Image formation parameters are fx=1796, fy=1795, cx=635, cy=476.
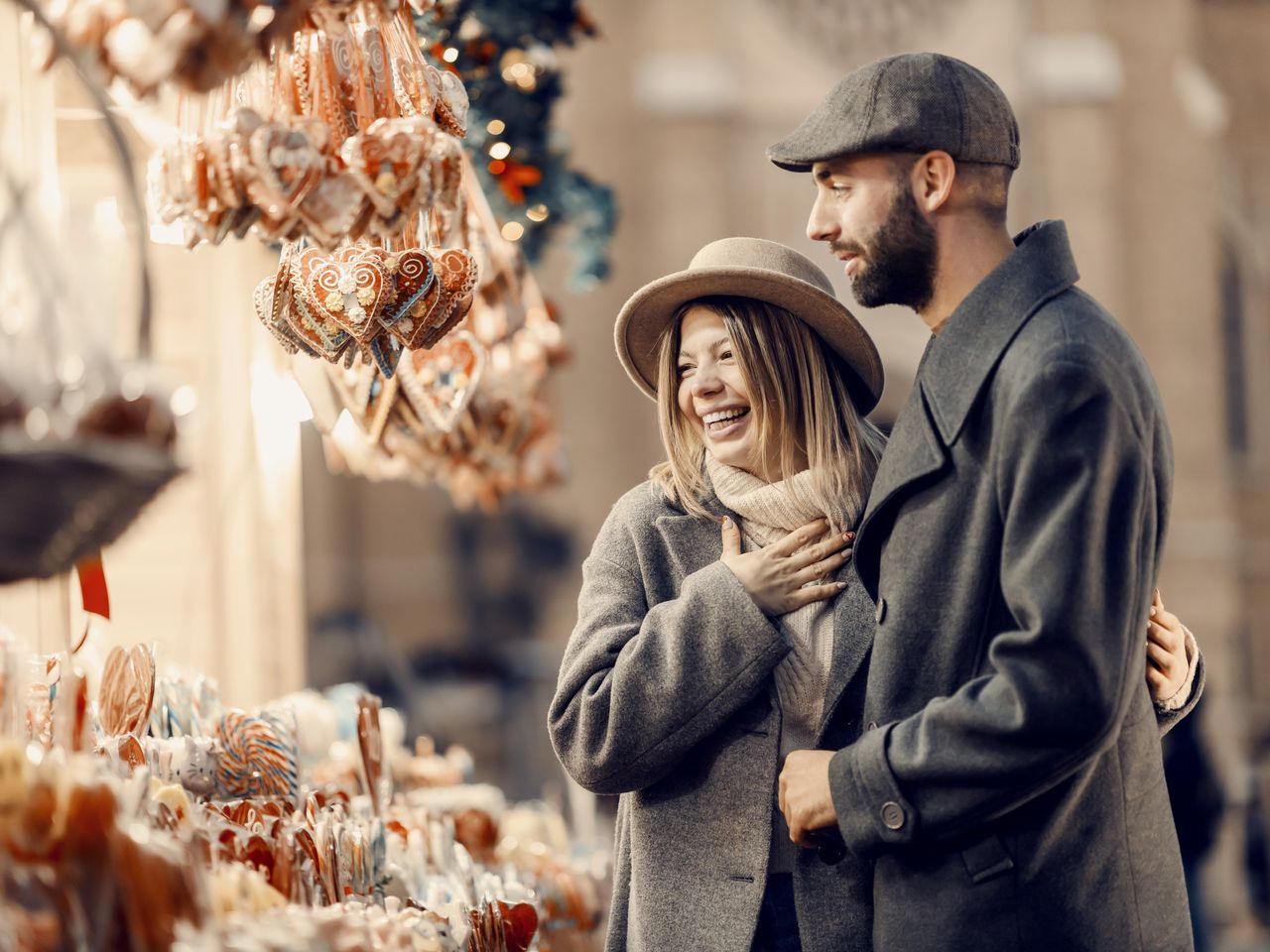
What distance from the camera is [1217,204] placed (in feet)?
59.1

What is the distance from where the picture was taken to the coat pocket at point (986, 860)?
7.58 ft

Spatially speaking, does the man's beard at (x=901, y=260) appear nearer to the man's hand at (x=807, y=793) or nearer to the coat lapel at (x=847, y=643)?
the coat lapel at (x=847, y=643)

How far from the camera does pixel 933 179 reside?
8.07 ft

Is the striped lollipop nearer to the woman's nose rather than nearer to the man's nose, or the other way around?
the woman's nose

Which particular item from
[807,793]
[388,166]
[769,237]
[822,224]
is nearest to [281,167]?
[388,166]

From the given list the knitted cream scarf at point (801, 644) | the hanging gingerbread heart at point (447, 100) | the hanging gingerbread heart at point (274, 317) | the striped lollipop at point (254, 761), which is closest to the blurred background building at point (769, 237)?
the striped lollipop at point (254, 761)

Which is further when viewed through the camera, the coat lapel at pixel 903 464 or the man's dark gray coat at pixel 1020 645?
the coat lapel at pixel 903 464

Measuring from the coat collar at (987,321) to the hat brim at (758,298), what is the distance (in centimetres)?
33

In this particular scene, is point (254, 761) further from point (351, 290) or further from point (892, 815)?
point (892, 815)

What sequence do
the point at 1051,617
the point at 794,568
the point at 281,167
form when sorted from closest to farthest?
the point at 1051,617, the point at 281,167, the point at 794,568

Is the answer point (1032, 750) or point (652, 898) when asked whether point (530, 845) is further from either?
point (1032, 750)

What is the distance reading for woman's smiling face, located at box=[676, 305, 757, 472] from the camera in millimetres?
2748

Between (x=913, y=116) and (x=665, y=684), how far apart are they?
0.87 meters

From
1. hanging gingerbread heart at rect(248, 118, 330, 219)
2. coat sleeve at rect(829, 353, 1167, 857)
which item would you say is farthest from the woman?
hanging gingerbread heart at rect(248, 118, 330, 219)
